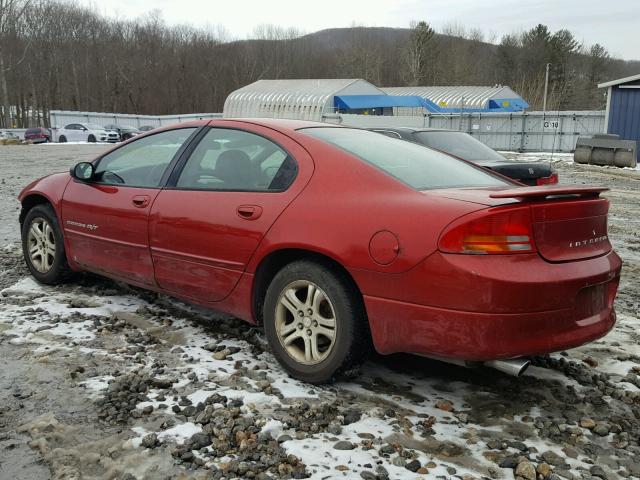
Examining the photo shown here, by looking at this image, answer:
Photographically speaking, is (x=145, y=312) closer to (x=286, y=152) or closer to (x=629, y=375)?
(x=286, y=152)

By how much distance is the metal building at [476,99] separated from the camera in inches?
2012

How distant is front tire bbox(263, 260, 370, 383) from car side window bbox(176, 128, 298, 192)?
573 millimetres

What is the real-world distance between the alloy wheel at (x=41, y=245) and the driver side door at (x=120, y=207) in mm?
290

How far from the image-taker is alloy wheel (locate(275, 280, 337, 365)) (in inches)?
125

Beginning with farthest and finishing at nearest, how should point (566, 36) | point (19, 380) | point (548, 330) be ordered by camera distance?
point (566, 36) < point (19, 380) < point (548, 330)

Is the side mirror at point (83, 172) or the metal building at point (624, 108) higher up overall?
the metal building at point (624, 108)

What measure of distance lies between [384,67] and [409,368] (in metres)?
92.1

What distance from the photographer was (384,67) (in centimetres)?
9119

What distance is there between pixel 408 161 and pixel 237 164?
107 cm

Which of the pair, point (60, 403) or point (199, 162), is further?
point (199, 162)

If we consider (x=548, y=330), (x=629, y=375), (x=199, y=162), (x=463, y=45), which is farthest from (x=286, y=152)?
(x=463, y=45)

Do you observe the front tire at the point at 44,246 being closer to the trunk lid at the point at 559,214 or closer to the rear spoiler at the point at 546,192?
the trunk lid at the point at 559,214

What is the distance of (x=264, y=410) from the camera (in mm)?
2959

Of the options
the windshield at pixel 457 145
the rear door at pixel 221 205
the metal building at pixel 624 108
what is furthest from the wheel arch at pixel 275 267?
the metal building at pixel 624 108
